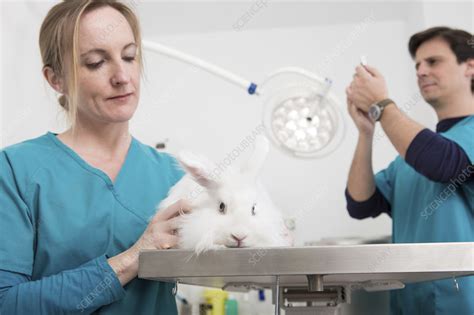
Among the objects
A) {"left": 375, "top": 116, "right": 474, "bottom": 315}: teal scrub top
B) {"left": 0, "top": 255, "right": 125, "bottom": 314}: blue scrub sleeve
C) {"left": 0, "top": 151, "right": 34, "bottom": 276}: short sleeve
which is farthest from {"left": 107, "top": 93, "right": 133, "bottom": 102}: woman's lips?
{"left": 375, "top": 116, "right": 474, "bottom": 315}: teal scrub top

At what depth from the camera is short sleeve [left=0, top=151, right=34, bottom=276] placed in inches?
43.5

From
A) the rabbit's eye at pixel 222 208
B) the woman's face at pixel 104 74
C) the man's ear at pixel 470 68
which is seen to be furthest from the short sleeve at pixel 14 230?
the man's ear at pixel 470 68

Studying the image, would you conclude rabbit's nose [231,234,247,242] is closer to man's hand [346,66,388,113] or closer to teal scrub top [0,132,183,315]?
teal scrub top [0,132,183,315]

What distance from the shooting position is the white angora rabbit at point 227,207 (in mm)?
1132

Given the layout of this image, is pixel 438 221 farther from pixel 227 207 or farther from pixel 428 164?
pixel 227 207

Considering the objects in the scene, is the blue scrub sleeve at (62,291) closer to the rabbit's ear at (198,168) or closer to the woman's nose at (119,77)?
the rabbit's ear at (198,168)

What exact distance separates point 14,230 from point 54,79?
439mm

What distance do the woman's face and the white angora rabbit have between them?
24 cm

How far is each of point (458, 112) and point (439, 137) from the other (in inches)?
15.0

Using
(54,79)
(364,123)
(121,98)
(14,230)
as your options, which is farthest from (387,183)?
(14,230)

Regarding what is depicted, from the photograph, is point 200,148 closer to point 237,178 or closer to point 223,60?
point 223,60

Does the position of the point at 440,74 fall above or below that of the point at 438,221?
above

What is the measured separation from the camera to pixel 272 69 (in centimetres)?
324

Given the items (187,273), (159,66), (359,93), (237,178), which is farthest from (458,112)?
(159,66)
